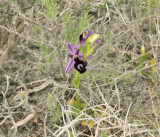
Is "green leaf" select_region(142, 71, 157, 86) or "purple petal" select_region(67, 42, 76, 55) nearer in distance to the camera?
"purple petal" select_region(67, 42, 76, 55)

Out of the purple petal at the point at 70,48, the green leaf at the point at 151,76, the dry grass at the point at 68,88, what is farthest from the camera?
the green leaf at the point at 151,76

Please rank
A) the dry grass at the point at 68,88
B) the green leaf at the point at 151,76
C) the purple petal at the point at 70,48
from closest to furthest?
the purple petal at the point at 70,48 < the dry grass at the point at 68,88 < the green leaf at the point at 151,76

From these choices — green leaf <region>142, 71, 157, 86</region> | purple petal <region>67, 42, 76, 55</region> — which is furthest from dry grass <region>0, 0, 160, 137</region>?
purple petal <region>67, 42, 76, 55</region>

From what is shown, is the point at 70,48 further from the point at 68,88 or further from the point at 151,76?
the point at 151,76

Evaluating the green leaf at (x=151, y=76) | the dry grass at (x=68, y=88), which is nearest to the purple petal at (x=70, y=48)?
the dry grass at (x=68, y=88)

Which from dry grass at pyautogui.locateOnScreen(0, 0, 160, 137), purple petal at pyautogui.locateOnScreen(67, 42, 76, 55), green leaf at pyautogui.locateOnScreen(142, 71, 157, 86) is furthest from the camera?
green leaf at pyautogui.locateOnScreen(142, 71, 157, 86)

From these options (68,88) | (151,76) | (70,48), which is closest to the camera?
(70,48)

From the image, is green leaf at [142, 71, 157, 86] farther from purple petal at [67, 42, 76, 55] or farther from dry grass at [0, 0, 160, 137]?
purple petal at [67, 42, 76, 55]

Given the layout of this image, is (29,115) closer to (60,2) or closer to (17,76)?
(17,76)

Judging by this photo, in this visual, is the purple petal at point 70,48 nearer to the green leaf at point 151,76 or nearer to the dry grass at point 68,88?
the dry grass at point 68,88

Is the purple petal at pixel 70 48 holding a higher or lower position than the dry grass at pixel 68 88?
higher

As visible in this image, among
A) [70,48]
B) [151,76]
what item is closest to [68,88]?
[70,48]

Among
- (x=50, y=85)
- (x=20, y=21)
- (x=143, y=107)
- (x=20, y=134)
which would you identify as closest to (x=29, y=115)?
(x=20, y=134)
